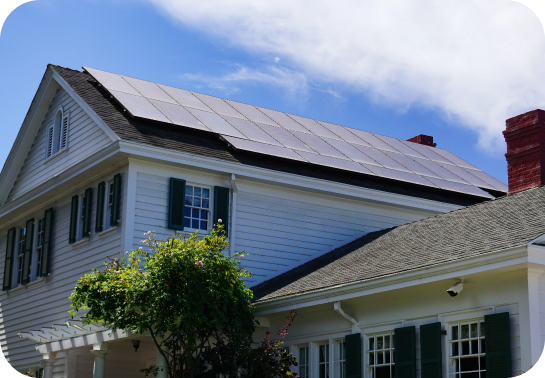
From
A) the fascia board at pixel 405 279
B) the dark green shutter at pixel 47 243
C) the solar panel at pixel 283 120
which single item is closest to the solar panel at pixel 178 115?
the solar panel at pixel 283 120

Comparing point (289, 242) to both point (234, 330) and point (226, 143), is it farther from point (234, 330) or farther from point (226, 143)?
point (234, 330)

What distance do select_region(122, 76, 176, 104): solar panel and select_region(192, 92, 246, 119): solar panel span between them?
4.20 ft

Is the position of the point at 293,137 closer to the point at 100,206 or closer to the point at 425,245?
the point at 100,206

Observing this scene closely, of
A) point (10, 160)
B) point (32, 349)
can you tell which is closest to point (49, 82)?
point (10, 160)

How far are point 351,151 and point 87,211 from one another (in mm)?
7460

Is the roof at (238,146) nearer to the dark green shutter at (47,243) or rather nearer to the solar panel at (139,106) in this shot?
the solar panel at (139,106)

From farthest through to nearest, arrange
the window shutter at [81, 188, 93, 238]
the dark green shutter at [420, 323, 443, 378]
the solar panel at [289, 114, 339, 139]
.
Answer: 1. the solar panel at [289, 114, 339, 139]
2. the window shutter at [81, 188, 93, 238]
3. the dark green shutter at [420, 323, 443, 378]

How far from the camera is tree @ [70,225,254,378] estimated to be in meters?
12.5

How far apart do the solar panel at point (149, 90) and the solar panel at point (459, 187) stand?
7610mm

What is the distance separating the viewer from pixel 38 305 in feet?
61.7

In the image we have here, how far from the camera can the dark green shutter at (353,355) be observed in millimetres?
12883

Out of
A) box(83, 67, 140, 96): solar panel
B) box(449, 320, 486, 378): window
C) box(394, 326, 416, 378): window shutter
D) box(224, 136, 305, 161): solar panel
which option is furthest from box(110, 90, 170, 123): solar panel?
box(449, 320, 486, 378): window

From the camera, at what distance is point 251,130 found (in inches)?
753

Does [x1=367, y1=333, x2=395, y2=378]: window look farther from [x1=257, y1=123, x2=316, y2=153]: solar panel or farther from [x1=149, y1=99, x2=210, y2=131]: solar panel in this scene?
[x1=149, y1=99, x2=210, y2=131]: solar panel
